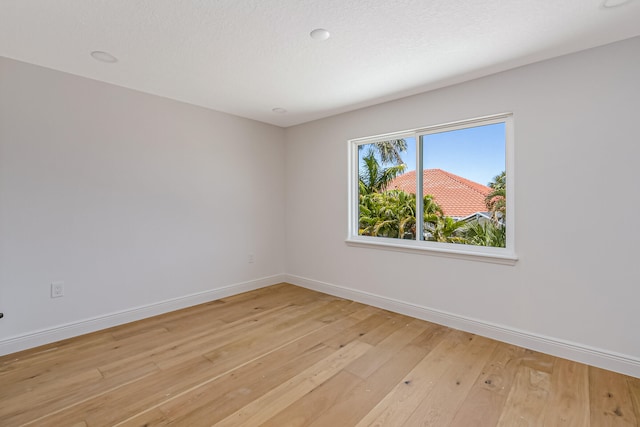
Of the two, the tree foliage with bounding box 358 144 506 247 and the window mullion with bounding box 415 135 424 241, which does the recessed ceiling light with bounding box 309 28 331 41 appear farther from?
the tree foliage with bounding box 358 144 506 247

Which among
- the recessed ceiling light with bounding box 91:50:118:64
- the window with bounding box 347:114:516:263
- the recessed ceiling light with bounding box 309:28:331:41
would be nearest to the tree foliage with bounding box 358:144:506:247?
the window with bounding box 347:114:516:263

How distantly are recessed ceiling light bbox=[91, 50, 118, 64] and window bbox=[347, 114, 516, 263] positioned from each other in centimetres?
252

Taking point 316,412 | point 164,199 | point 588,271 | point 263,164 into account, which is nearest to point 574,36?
point 588,271

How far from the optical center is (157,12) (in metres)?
1.79

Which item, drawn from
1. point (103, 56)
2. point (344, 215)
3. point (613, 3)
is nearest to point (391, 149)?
point (344, 215)

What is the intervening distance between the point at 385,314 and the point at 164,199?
2.71 metres

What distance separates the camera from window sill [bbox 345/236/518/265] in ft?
8.59

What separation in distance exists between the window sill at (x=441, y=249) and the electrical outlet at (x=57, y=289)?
9.35 feet

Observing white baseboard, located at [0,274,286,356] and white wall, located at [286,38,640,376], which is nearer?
white wall, located at [286,38,640,376]

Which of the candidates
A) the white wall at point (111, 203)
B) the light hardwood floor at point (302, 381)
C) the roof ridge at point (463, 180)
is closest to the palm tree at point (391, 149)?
the roof ridge at point (463, 180)

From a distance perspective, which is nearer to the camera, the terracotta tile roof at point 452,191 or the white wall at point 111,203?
the white wall at point 111,203

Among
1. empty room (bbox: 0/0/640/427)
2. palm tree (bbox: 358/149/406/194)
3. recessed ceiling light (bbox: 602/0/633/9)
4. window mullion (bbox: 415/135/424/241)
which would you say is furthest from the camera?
palm tree (bbox: 358/149/406/194)

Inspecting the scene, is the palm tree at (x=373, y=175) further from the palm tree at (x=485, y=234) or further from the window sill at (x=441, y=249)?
the palm tree at (x=485, y=234)

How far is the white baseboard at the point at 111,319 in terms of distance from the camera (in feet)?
7.96
